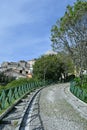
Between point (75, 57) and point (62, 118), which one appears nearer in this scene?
point (62, 118)

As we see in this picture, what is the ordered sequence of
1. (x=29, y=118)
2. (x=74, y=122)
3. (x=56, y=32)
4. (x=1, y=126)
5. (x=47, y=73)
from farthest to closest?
(x=47, y=73)
(x=56, y=32)
(x=29, y=118)
(x=74, y=122)
(x=1, y=126)

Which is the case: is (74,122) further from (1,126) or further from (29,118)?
(1,126)

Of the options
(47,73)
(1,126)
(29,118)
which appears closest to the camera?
(1,126)

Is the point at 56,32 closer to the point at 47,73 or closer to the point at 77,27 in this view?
the point at 77,27

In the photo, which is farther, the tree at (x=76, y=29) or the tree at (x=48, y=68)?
the tree at (x=48, y=68)

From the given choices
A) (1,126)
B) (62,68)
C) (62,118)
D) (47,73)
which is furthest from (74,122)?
(62,68)

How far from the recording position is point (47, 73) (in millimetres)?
85062

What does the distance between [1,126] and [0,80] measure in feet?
266

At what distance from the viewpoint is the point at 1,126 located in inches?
504

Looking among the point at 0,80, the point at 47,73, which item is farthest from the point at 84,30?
the point at 0,80

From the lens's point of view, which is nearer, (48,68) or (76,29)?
(76,29)

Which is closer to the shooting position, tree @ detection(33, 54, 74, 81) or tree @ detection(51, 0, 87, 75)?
tree @ detection(51, 0, 87, 75)

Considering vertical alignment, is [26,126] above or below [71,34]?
below

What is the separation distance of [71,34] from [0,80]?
174 ft
